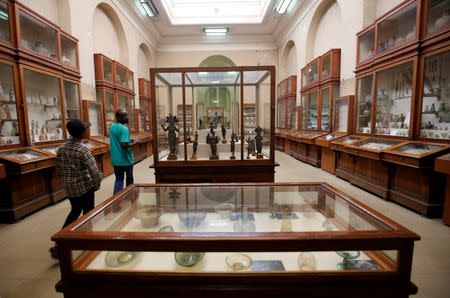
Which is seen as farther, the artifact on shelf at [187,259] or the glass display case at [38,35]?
the glass display case at [38,35]

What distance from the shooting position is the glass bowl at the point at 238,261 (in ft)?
4.83

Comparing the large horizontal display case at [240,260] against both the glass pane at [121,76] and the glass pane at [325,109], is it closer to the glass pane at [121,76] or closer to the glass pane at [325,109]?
the glass pane at [325,109]

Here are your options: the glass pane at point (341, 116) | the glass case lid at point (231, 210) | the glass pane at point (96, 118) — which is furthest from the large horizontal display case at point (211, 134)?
the glass pane at point (96, 118)

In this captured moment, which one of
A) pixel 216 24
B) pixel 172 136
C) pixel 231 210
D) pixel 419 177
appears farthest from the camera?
pixel 216 24

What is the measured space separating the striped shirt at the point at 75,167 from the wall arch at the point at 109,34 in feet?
20.2

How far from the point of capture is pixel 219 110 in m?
5.37

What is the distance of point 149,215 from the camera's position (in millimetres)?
1969

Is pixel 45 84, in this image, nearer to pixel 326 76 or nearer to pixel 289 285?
pixel 289 285

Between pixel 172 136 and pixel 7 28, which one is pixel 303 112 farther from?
pixel 7 28

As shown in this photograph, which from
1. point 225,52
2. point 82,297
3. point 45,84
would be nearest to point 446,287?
point 82,297

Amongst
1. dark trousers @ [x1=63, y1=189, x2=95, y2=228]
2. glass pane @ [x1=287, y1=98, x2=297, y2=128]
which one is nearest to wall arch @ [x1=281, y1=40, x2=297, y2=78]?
glass pane @ [x1=287, y1=98, x2=297, y2=128]

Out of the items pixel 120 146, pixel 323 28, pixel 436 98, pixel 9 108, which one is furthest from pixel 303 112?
pixel 9 108

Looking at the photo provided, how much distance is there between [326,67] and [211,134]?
512 cm

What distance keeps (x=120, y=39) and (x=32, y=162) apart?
6932mm
